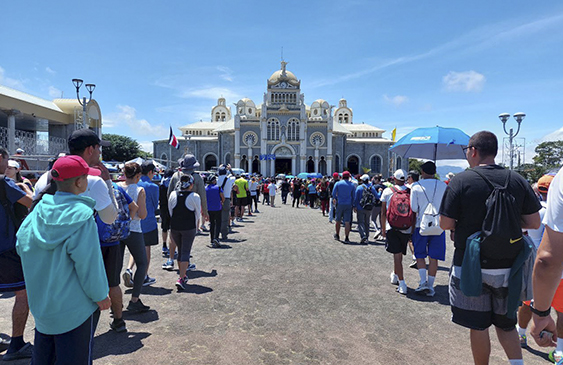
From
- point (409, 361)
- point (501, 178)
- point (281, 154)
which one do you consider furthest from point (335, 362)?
point (281, 154)

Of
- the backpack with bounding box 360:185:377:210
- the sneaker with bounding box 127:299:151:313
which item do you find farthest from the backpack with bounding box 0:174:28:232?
the backpack with bounding box 360:185:377:210

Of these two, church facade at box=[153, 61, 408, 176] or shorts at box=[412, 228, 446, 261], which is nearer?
shorts at box=[412, 228, 446, 261]

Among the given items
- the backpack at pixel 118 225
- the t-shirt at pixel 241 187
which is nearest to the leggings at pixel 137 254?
the backpack at pixel 118 225

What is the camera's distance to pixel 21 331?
3365 millimetres

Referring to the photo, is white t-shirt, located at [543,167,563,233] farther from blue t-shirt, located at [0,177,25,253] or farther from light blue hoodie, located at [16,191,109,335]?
blue t-shirt, located at [0,177,25,253]

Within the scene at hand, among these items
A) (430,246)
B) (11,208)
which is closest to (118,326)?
(11,208)

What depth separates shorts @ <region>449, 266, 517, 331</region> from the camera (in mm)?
2570

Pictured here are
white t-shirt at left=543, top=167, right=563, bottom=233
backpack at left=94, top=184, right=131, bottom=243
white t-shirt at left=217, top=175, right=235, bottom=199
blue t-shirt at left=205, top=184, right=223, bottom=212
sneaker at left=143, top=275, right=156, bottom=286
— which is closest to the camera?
white t-shirt at left=543, top=167, right=563, bottom=233

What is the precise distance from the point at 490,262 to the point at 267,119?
47897 millimetres

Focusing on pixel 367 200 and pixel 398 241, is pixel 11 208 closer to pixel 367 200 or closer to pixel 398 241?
pixel 398 241

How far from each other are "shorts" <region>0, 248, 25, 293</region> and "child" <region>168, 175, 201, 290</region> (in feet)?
7.44

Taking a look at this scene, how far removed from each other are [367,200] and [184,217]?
5.80 metres

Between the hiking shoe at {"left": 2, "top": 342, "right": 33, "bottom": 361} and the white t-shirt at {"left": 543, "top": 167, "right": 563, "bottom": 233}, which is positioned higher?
the white t-shirt at {"left": 543, "top": 167, "right": 563, "bottom": 233}

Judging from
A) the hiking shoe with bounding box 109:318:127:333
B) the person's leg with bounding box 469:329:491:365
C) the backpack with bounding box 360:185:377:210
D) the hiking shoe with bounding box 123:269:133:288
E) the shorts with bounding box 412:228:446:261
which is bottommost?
the hiking shoe with bounding box 109:318:127:333
